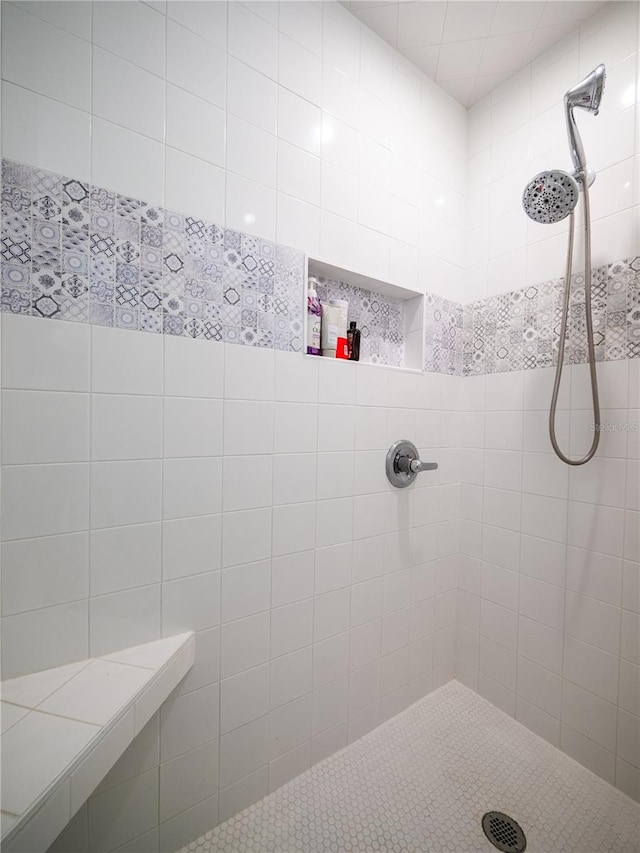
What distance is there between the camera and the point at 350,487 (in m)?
1.24

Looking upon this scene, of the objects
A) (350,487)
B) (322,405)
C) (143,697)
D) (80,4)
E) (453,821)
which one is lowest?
(453,821)

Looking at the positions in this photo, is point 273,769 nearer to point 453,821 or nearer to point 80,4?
point 453,821

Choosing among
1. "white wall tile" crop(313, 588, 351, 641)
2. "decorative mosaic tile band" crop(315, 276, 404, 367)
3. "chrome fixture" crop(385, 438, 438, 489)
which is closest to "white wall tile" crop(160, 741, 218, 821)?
"white wall tile" crop(313, 588, 351, 641)

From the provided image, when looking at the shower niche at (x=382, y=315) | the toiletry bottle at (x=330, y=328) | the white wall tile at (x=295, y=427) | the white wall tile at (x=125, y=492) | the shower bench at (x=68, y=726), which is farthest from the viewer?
the shower niche at (x=382, y=315)

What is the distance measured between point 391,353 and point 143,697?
132 cm

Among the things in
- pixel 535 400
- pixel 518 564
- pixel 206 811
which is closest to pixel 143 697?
pixel 206 811

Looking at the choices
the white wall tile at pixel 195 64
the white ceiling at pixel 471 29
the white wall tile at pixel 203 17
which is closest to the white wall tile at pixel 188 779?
the white wall tile at pixel 195 64

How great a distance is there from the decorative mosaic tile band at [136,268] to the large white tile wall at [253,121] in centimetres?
5

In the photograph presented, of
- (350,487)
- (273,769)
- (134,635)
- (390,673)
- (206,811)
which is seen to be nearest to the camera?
(134,635)

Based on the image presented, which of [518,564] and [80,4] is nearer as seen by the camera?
[80,4]

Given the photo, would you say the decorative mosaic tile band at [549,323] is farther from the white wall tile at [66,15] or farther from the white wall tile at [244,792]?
the white wall tile at [244,792]

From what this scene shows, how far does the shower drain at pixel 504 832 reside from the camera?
974 mm

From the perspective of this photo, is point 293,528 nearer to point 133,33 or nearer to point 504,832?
point 504,832

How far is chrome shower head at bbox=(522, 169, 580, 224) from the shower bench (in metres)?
1.56
